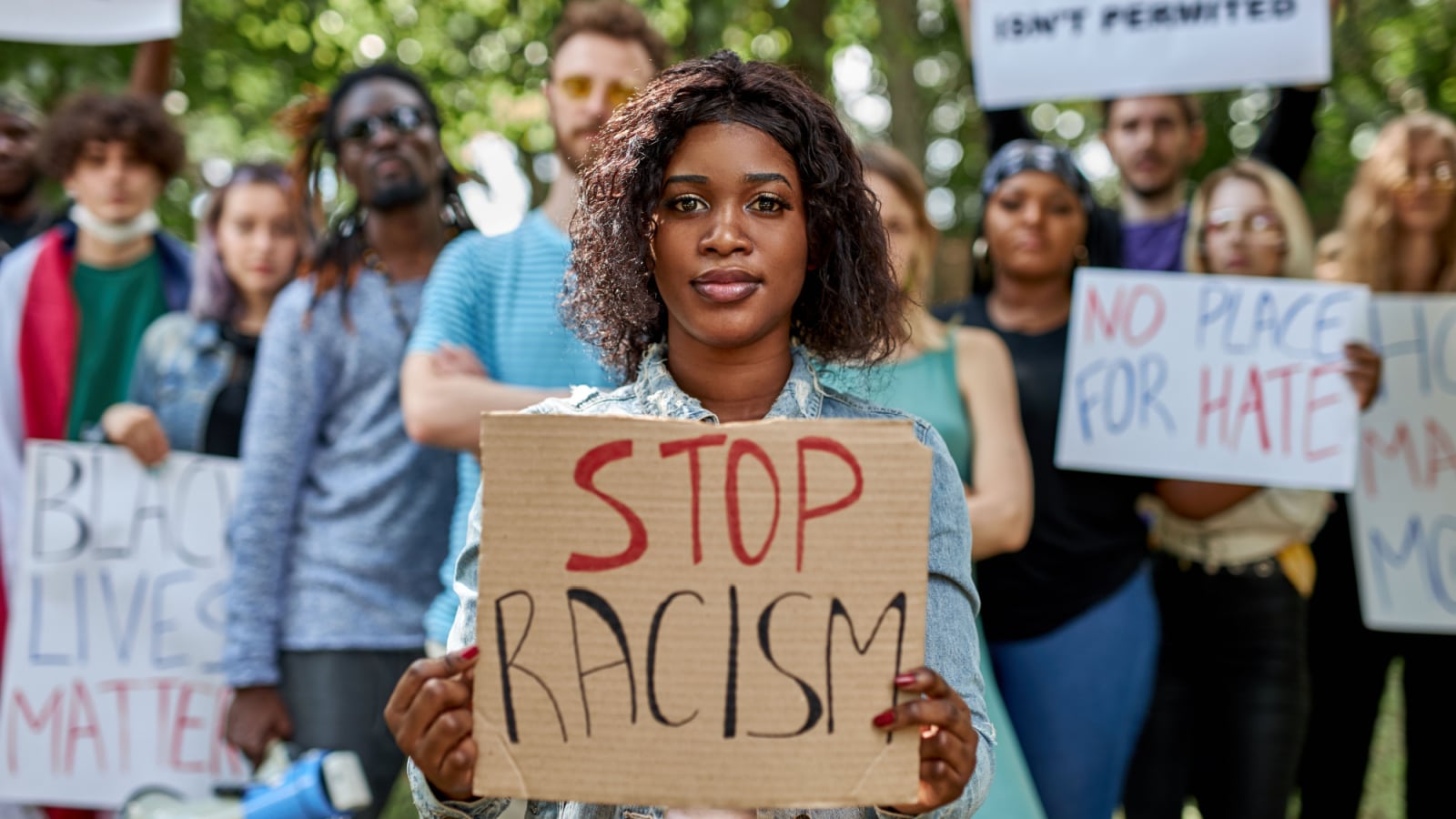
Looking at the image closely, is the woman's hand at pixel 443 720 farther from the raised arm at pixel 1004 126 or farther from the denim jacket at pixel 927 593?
the raised arm at pixel 1004 126

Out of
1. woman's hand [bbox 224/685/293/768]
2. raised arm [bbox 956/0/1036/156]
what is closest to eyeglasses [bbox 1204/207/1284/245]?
raised arm [bbox 956/0/1036/156]

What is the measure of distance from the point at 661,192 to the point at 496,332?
1147 millimetres

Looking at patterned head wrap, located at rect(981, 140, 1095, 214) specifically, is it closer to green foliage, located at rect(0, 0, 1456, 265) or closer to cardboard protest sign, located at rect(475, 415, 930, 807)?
cardboard protest sign, located at rect(475, 415, 930, 807)

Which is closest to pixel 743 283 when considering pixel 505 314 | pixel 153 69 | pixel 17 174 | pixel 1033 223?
pixel 505 314

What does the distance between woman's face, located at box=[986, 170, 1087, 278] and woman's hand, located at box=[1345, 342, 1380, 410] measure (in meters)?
0.77

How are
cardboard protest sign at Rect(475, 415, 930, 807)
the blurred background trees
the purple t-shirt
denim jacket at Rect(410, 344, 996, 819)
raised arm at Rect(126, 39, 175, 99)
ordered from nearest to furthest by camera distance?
cardboard protest sign at Rect(475, 415, 930, 807) < denim jacket at Rect(410, 344, 996, 819) < the purple t-shirt < raised arm at Rect(126, 39, 175, 99) < the blurred background trees

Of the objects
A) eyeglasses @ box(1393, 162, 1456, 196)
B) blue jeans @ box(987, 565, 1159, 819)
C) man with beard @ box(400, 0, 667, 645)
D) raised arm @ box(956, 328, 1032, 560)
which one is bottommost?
blue jeans @ box(987, 565, 1159, 819)

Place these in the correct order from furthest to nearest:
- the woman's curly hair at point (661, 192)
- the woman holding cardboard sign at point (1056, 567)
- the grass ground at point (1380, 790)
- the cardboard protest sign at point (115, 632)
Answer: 1. the grass ground at point (1380, 790)
2. the cardboard protest sign at point (115, 632)
3. the woman holding cardboard sign at point (1056, 567)
4. the woman's curly hair at point (661, 192)

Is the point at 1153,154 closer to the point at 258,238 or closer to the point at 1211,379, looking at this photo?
the point at 1211,379

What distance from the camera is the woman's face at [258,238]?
4.05 metres

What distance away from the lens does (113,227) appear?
13.3ft

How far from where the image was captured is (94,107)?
4.13 m

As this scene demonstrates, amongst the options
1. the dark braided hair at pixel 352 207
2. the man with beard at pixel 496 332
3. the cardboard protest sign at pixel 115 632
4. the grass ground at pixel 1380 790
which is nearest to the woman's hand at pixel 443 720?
the man with beard at pixel 496 332

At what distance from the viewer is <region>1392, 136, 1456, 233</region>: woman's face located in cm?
371
